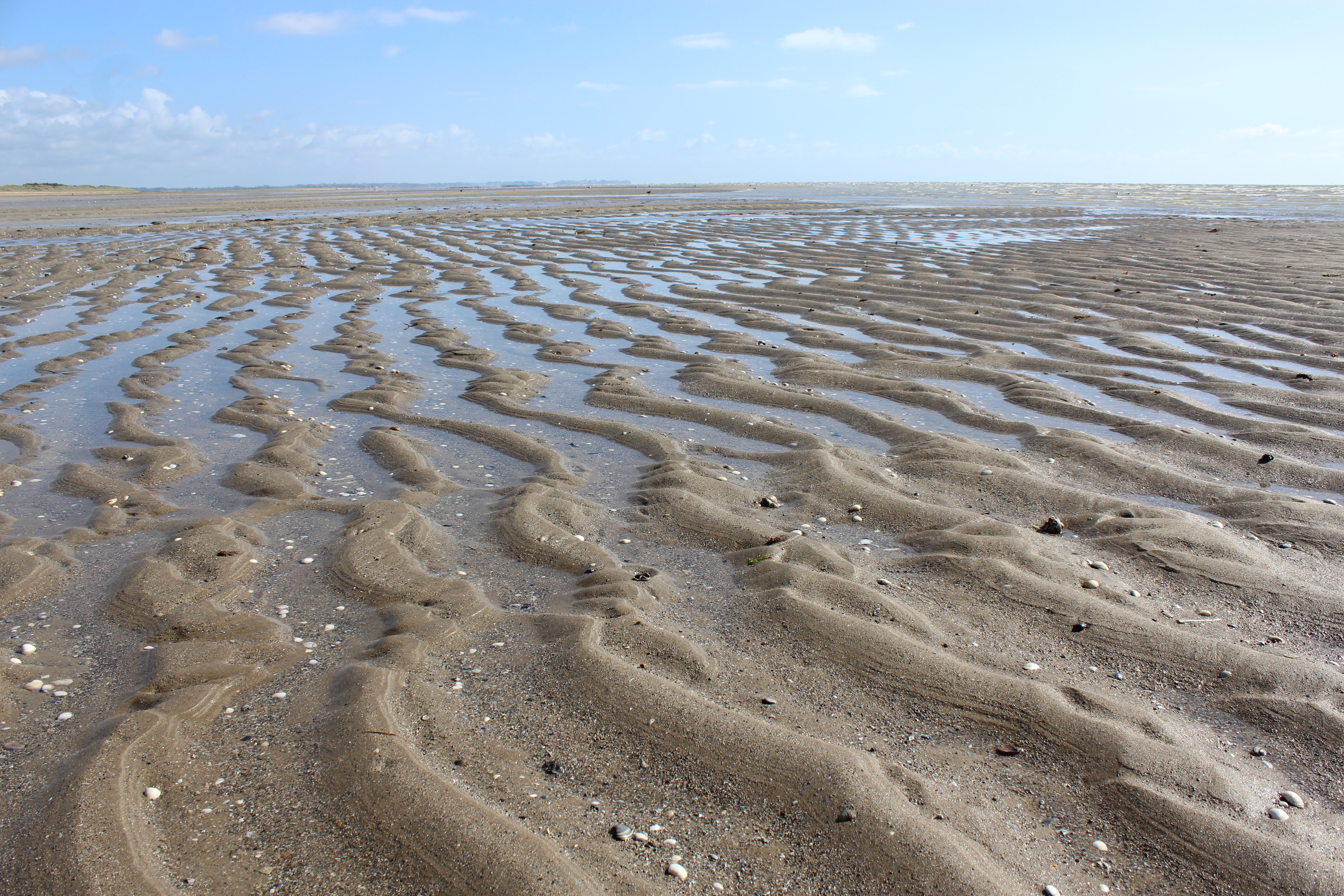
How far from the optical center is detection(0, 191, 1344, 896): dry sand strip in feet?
7.25

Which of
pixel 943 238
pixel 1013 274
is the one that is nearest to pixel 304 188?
pixel 943 238

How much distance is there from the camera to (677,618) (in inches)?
133

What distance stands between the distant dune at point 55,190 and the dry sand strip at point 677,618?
6708 centimetres

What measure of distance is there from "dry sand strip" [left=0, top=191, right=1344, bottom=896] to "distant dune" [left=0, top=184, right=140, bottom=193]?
67079 mm

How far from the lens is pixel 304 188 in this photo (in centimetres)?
7775

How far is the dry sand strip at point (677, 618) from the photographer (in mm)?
2209

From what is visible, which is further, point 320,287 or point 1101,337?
point 320,287

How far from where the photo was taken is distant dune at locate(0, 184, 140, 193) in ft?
199

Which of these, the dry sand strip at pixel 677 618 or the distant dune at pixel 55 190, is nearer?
the dry sand strip at pixel 677 618

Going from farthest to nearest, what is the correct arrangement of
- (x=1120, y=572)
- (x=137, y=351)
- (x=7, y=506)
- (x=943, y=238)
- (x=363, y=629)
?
(x=943, y=238) → (x=137, y=351) → (x=7, y=506) → (x=1120, y=572) → (x=363, y=629)

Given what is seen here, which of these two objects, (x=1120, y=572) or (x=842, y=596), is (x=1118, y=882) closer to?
(x=842, y=596)

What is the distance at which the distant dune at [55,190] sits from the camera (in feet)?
199

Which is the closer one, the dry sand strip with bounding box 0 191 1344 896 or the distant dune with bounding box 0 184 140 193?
the dry sand strip with bounding box 0 191 1344 896

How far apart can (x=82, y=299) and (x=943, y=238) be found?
16344mm
